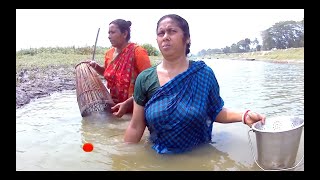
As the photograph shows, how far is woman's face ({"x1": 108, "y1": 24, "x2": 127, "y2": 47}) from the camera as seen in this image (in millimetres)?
4047

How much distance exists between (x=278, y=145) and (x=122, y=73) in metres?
2.23

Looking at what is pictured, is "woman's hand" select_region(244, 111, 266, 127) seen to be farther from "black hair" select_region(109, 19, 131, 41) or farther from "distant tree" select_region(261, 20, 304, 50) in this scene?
"distant tree" select_region(261, 20, 304, 50)

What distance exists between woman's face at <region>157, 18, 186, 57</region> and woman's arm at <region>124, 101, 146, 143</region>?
0.51 m

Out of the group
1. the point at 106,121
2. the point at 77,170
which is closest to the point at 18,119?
the point at 106,121

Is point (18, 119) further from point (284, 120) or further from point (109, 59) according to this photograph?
point (284, 120)

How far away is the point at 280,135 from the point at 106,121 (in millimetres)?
2329

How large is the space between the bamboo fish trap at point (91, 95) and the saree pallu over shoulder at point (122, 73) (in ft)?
0.51

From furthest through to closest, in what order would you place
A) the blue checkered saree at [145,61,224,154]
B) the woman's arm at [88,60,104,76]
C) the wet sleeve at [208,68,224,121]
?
the woman's arm at [88,60,104,76] < the wet sleeve at [208,68,224,121] < the blue checkered saree at [145,61,224,154]

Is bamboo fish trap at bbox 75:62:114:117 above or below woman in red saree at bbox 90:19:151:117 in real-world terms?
below

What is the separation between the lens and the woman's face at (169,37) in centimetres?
265

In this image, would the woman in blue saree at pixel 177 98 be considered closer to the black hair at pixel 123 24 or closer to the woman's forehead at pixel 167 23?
the woman's forehead at pixel 167 23

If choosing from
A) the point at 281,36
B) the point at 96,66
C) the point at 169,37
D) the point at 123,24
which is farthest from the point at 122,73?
the point at 281,36

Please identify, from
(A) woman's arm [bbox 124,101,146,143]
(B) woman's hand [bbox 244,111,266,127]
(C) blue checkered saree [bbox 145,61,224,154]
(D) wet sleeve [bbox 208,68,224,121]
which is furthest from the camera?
(A) woman's arm [bbox 124,101,146,143]

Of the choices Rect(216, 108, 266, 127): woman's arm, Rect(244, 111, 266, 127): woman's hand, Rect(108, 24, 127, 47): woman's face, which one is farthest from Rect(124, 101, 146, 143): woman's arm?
Rect(108, 24, 127, 47): woman's face
